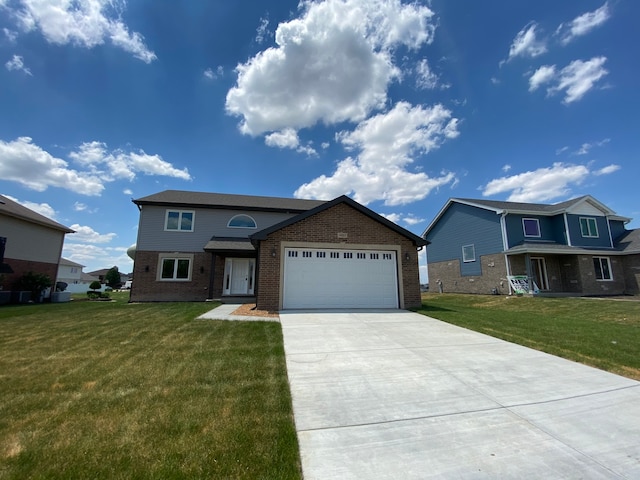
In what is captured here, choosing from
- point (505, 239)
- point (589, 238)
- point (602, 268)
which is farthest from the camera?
point (589, 238)

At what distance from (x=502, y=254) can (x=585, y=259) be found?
586cm

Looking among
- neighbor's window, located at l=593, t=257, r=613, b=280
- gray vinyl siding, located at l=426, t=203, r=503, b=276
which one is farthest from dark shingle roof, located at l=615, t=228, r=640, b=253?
gray vinyl siding, located at l=426, t=203, r=503, b=276

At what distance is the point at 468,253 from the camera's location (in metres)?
23.4

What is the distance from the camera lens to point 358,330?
7.71 metres

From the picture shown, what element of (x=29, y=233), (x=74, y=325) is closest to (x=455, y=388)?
(x=74, y=325)

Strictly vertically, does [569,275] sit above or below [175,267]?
below

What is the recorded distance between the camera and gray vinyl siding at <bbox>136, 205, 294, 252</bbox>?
56.4ft

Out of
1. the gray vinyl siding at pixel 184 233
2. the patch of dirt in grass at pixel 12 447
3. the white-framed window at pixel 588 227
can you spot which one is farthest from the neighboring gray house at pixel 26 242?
the white-framed window at pixel 588 227

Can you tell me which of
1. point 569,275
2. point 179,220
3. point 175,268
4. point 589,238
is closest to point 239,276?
point 175,268

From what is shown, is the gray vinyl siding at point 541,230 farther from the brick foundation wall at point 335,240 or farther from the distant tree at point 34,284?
the distant tree at point 34,284

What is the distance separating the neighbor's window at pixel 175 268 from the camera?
1714cm

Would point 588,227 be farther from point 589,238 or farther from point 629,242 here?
point 629,242

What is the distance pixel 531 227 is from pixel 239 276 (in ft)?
68.6

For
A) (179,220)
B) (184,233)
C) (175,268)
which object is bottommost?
(175,268)
